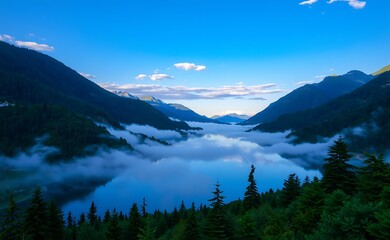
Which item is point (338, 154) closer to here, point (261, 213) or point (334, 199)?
point (334, 199)

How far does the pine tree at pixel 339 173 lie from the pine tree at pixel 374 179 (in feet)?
12.9

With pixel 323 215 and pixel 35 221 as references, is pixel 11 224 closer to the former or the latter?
pixel 35 221

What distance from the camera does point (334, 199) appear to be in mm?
33312

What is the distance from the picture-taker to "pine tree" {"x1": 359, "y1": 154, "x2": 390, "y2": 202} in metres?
36.4

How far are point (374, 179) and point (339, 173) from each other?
6475mm

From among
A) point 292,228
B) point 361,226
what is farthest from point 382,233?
point 292,228

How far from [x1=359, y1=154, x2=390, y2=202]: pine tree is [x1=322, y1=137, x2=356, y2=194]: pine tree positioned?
12.9 feet

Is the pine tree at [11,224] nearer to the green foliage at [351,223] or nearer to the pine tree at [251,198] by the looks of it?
the green foliage at [351,223]

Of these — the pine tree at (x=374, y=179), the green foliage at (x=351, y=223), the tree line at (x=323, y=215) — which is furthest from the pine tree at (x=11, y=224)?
the pine tree at (x=374, y=179)

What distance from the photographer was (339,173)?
43.9 meters

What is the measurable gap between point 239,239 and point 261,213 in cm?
1499

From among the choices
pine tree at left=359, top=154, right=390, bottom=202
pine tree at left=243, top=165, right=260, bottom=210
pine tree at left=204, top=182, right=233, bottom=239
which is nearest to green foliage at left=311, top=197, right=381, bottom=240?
pine tree at left=359, top=154, right=390, bottom=202

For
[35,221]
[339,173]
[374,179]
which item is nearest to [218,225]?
[339,173]

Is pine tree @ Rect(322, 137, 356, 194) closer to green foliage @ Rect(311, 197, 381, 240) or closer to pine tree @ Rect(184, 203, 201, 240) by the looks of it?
green foliage @ Rect(311, 197, 381, 240)
